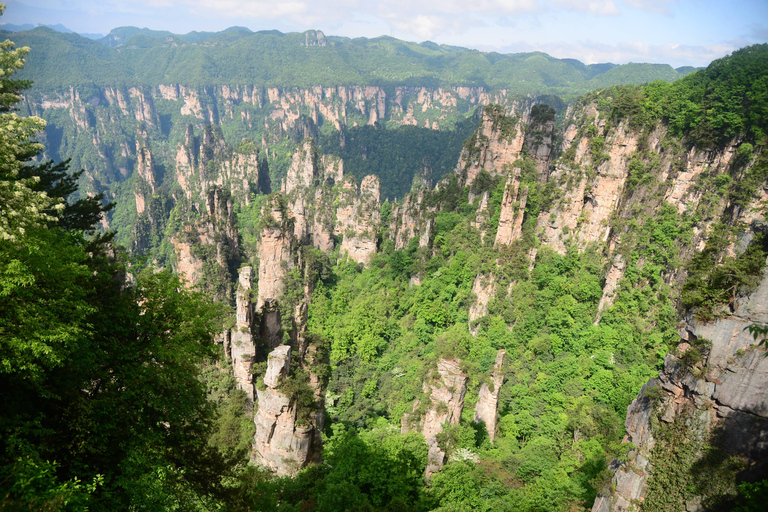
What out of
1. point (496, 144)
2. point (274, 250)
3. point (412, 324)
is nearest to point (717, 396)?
point (412, 324)

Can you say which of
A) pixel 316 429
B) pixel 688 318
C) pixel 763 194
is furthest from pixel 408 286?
pixel 688 318

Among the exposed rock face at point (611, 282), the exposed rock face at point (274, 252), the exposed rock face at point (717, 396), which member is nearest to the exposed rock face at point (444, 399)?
the exposed rock face at point (717, 396)

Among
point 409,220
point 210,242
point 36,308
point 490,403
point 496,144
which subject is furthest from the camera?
point 409,220

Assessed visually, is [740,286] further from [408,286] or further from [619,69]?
[619,69]

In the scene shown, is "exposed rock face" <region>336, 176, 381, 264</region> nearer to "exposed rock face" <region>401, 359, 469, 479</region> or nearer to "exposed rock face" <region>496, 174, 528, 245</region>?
"exposed rock face" <region>496, 174, 528, 245</region>

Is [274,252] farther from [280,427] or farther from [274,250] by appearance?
[280,427]

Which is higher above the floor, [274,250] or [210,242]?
[274,250]
